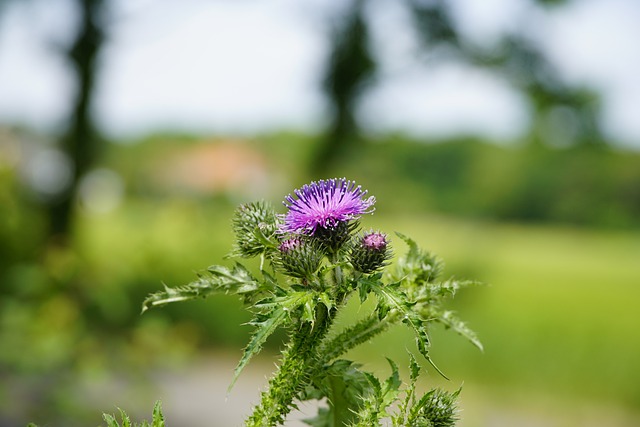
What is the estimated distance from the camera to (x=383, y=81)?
11.3 metres

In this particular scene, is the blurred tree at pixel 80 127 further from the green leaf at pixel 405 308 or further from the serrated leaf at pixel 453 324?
the green leaf at pixel 405 308

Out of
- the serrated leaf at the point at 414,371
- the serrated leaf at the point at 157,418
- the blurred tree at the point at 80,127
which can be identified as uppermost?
the blurred tree at the point at 80,127

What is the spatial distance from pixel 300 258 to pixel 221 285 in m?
0.13

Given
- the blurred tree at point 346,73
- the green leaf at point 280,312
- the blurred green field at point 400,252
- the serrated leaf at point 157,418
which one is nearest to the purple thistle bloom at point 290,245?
the green leaf at point 280,312

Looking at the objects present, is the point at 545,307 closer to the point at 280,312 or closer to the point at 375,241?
the point at 375,241

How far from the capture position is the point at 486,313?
14.8m

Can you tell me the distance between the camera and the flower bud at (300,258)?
3.91ft

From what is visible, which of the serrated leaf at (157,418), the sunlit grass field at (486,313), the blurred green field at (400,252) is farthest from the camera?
the sunlit grass field at (486,313)

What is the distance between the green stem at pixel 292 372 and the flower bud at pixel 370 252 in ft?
0.47

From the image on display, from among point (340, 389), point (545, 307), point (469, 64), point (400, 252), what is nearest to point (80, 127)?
point (400, 252)

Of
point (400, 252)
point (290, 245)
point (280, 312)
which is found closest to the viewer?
point (280, 312)

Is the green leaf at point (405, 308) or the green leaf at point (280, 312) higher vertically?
the green leaf at point (405, 308)

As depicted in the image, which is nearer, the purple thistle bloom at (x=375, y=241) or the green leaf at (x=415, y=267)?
the purple thistle bloom at (x=375, y=241)

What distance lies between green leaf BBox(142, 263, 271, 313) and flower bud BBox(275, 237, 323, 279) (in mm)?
43
